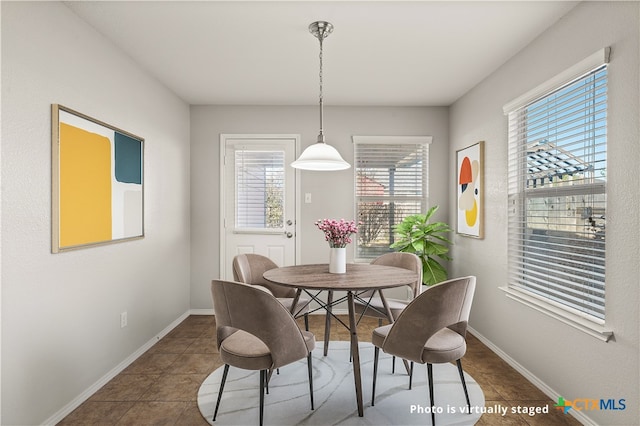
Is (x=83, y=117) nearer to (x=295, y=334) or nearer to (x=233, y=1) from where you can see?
(x=233, y=1)

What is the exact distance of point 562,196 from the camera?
2355 millimetres

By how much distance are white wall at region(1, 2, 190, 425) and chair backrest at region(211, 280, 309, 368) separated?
3.29 feet

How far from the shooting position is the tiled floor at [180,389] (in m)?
2.14

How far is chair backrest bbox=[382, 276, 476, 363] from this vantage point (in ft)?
6.20

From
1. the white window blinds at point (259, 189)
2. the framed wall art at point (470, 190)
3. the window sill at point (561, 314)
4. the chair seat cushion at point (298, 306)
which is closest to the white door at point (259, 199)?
the white window blinds at point (259, 189)

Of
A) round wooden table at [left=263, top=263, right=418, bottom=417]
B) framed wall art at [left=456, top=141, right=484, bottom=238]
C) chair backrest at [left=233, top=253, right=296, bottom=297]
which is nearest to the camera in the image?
round wooden table at [left=263, top=263, right=418, bottom=417]

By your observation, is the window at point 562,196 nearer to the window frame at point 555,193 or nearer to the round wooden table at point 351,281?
the window frame at point 555,193

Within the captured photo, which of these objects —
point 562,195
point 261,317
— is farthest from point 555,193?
point 261,317

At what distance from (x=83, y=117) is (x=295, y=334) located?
1.96m

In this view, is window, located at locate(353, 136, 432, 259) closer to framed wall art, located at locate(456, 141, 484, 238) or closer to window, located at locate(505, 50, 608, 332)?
framed wall art, located at locate(456, 141, 484, 238)

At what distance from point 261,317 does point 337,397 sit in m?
0.95

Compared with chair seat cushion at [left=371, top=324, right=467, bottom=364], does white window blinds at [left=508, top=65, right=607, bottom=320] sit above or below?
above

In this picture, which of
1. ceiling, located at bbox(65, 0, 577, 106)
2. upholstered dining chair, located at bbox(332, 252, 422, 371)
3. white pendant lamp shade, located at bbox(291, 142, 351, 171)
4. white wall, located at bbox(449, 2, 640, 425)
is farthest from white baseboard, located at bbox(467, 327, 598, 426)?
ceiling, located at bbox(65, 0, 577, 106)

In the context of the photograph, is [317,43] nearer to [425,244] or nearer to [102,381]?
[425,244]
